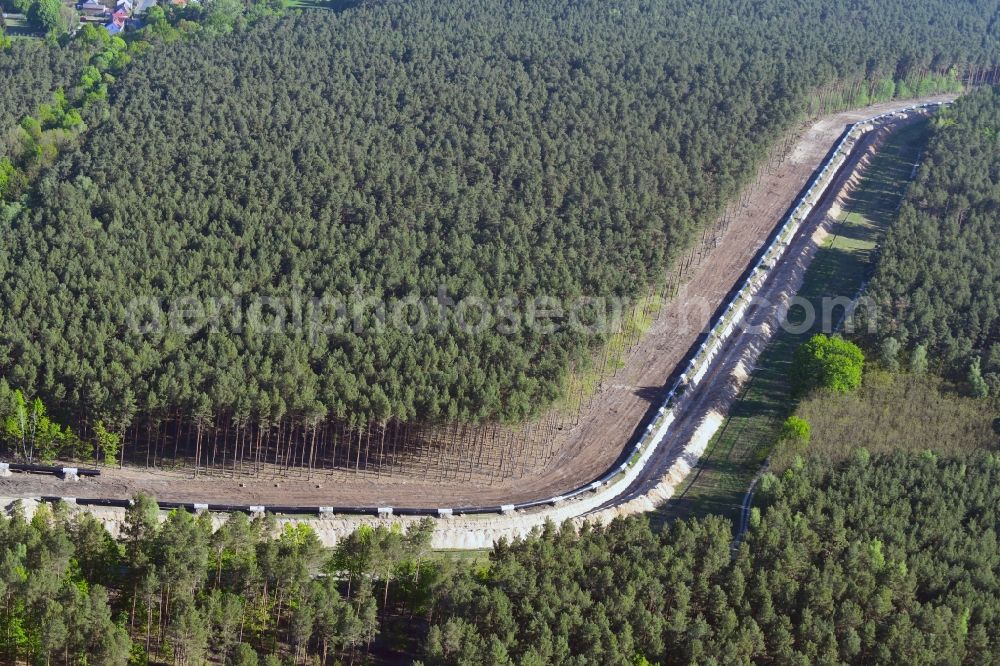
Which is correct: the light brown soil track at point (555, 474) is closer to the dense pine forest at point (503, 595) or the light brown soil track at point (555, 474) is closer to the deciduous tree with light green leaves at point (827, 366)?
the dense pine forest at point (503, 595)

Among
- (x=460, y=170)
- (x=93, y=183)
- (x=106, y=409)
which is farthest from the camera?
(x=460, y=170)

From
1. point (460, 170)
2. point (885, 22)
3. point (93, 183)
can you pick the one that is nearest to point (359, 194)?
point (460, 170)

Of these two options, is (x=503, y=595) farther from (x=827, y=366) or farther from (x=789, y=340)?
(x=789, y=340)

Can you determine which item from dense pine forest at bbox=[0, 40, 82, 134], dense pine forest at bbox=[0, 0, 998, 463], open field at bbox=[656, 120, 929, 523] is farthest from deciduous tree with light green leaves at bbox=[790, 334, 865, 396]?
dense pine forest at bbox=[0, 40, 82, 134]

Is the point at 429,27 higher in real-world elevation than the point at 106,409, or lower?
higher

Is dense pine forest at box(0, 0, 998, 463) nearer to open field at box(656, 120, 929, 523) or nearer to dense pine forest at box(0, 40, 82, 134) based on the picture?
dense pine forest at box(0, 40, 82, 134)

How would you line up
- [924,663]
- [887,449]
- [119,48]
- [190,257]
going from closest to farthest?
[924,663], [887,449], [190,257], [119,48]

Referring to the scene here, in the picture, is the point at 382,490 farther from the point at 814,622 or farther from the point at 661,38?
the point at 661,38

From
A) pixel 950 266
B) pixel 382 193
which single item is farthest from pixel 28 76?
pixel 950 266
